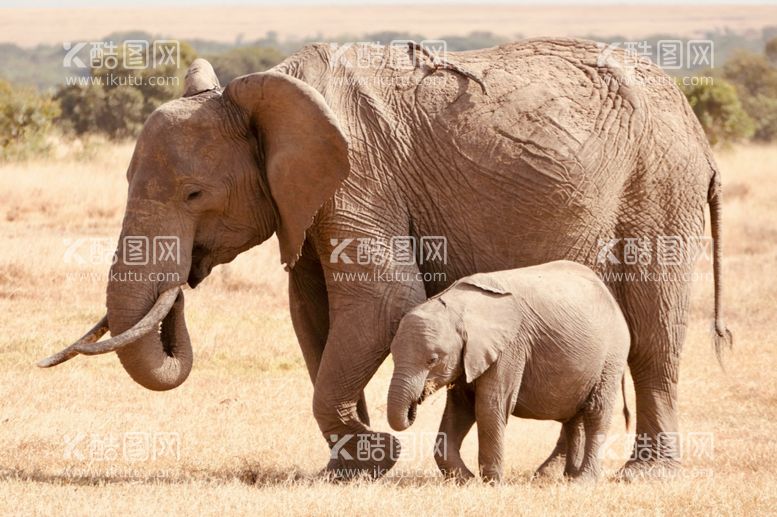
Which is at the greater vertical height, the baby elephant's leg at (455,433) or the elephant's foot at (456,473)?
the baby elephant's leg at (455,433)

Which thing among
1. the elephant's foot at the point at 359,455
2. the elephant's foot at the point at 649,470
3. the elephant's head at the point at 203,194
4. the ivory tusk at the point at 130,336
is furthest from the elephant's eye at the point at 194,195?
the elephant's foot at the point at 649,470

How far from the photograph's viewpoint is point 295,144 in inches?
328

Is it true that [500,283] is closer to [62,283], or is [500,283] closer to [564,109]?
[564,109]

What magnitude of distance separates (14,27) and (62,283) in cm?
11343

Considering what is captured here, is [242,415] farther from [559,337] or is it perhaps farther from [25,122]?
[25,122]

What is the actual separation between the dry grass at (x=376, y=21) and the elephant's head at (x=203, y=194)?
103162 mm

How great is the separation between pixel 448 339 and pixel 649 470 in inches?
86.3

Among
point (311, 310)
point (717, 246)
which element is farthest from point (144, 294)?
point (717, 246)

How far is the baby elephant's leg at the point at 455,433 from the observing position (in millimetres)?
8484

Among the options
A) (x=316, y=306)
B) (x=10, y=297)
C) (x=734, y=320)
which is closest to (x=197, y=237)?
(x=316, y=306)

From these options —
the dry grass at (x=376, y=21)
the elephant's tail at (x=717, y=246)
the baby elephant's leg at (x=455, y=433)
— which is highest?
the dry grass at (x=376, y=21)

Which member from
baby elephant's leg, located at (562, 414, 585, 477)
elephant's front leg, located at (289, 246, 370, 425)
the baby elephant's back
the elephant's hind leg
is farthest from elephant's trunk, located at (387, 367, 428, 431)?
the elephant's hind leg

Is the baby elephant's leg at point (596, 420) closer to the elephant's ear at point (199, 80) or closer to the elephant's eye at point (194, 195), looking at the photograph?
the elephant's eye at point (194, 195)

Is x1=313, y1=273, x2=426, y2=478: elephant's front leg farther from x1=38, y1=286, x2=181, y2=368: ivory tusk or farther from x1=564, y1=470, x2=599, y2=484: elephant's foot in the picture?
x1=564, y1=470, x2=599, y2=484: elephant's foot
